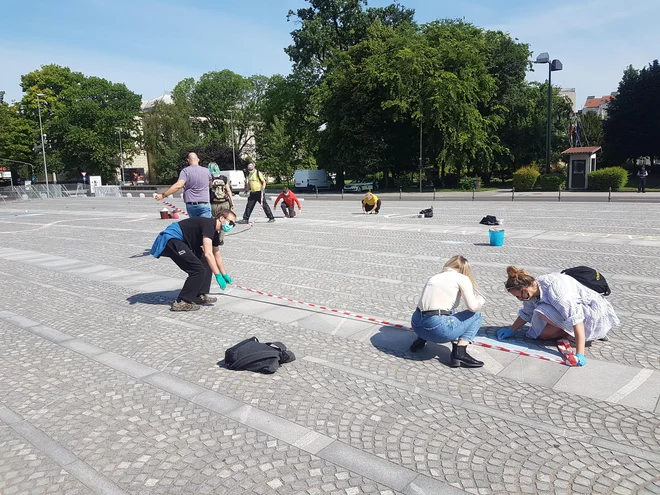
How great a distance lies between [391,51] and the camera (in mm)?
45375

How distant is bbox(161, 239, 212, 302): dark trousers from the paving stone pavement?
0.36 m

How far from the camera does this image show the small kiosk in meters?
33.8

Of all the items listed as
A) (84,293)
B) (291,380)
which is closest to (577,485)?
(291,380)

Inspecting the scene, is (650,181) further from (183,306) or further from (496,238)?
(183,306)

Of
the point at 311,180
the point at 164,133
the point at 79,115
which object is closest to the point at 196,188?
the point at 311,180

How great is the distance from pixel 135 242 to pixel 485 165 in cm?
3810

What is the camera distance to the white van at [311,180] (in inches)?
2125

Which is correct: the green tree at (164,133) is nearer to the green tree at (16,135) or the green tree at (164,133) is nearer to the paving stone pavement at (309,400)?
the green tree at (16,135)

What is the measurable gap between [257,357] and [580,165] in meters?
34.2

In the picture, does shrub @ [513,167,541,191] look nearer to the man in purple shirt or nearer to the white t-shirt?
the man in purple shirt

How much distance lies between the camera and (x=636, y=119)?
46.8m

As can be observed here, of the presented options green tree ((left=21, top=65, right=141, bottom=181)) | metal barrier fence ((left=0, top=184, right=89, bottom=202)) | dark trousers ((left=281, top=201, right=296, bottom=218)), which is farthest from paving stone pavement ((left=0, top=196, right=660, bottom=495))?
green tree ((left=21, top=65, right=141, bottom=181))

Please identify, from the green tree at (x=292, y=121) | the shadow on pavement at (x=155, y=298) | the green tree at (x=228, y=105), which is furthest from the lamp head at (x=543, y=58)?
the green tree at (x=228, y=105)

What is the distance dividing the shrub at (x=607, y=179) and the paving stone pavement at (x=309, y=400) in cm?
2688
